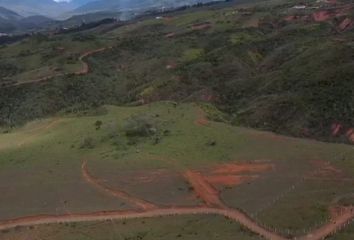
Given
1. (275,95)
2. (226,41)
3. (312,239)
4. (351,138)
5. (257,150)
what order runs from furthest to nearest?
(226,41)
(275,95)
(351,138)
(257,150)
(312,239)

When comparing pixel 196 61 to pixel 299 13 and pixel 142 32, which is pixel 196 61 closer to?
pixel 299 13

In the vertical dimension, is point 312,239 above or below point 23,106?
above

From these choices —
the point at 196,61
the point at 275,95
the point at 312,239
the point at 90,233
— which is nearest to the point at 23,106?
the point at 196,61

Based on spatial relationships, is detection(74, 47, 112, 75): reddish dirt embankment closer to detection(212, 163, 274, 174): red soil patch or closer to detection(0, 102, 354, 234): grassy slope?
detection(0, 102, 354, 234): grassy slope

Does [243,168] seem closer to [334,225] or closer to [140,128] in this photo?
[334,225]

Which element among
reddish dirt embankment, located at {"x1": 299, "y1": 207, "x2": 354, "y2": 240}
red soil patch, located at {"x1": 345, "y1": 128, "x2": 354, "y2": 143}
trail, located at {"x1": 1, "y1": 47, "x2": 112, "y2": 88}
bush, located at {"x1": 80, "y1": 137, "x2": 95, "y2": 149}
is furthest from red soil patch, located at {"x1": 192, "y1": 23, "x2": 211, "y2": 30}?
reddish dirt embankment, located at {"x1": 299, "y1": 207, "x2": 354, "y2": 240}

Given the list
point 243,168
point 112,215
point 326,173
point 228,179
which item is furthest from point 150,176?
point 326,173
